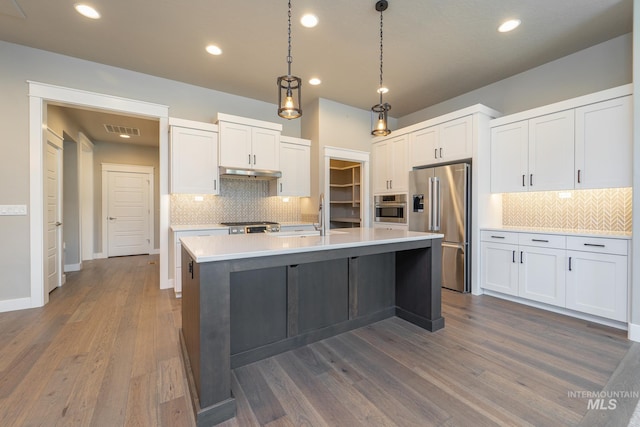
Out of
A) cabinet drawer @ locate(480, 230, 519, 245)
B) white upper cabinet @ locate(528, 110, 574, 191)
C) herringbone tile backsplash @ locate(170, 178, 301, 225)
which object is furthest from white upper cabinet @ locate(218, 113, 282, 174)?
white upper cabinet @ locate(528, 110, 574, 191)

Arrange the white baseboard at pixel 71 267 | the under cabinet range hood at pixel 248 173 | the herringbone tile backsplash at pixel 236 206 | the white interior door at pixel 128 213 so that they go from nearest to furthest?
the under cabinet range hood at pixel 248 173 → the herringbone tile backsplash at pixel 236 206 → the white baseboard at pixel 71 267 → the white interior door at pixel 128 213

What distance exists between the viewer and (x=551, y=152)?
10.6ft

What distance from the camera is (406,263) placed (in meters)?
2.88

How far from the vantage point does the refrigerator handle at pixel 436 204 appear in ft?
13.2

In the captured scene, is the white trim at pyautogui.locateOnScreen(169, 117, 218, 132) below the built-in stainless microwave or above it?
above

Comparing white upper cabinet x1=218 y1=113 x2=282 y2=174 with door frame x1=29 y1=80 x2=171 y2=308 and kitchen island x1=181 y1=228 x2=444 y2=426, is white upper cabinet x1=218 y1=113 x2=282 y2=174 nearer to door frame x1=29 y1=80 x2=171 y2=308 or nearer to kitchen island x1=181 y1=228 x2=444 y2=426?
door frame x1=29 y1=80 x2=171 y2=308

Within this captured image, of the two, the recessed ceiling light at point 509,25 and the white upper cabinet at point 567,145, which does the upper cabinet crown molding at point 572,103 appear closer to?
the white upper cabinet at point 567,145

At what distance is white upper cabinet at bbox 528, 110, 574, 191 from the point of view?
10.1ft

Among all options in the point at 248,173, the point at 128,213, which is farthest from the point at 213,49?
the point at 128,213

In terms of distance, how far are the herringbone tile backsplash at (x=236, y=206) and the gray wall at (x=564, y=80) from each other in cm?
359

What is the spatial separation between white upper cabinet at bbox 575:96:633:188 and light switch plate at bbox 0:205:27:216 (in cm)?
630

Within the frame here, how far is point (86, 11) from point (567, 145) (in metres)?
5.18

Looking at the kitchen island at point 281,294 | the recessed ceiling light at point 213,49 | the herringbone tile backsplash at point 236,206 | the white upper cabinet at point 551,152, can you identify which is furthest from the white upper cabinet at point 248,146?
the white upper cabinet at point 551,152

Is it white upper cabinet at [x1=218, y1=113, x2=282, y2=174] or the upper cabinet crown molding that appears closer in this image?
the upper cabinet crown molding
